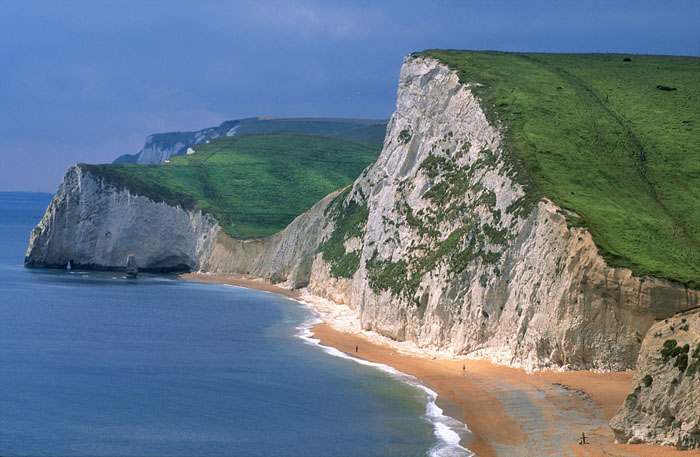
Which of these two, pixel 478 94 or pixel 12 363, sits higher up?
pixel 478 94

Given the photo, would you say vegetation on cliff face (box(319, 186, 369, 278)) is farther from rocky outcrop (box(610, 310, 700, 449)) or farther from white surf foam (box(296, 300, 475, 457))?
rocky outcrop (box(610, 310, 700, 449))

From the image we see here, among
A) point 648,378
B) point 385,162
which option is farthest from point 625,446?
point 385,162

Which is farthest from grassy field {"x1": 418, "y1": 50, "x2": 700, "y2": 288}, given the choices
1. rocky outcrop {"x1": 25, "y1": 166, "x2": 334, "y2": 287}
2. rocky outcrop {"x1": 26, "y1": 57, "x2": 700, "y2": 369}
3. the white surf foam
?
rocky outcrop {"x1": 25, "y1": 166, "x2": 334, "y2": 287}

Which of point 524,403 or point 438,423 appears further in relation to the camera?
point 524,403

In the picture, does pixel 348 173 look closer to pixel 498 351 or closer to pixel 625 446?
pixel 498 351

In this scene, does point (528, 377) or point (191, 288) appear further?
point (191, 288)

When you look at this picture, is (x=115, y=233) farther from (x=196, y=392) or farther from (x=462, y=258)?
(x=196, y=392)

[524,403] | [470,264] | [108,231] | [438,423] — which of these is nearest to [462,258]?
[470,264]
